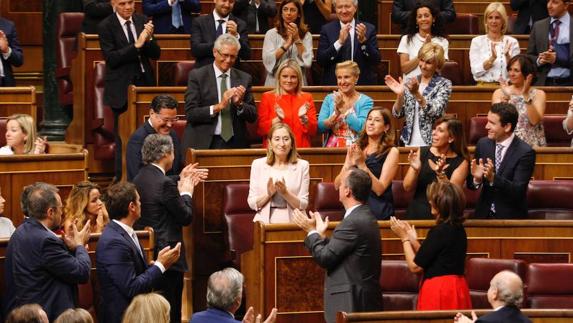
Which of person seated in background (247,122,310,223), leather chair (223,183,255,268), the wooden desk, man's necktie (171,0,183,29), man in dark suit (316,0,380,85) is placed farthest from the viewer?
man's necktie (171,0,183,29)

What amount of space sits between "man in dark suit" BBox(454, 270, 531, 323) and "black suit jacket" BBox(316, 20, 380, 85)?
351 centimetres

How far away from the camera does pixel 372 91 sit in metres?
8.23

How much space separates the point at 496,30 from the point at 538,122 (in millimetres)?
1021

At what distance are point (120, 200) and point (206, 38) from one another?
277 cm

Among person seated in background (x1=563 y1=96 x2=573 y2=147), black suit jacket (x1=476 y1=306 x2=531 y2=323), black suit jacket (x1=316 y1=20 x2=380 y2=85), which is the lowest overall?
black suit jacket (x1=476 y1=306 x2=531 y2=323)

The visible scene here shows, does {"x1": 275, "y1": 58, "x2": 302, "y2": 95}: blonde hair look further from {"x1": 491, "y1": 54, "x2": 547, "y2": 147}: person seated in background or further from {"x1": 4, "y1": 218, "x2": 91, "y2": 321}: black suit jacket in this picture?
{"x1": 4, "y1": 218, "x2": 91, "y2": 321}: black suit jacket

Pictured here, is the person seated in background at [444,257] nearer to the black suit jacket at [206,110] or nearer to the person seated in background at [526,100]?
the black suit jacket at [206,110]

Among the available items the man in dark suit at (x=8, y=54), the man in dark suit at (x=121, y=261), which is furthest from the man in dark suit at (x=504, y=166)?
the man in dark suit at (x=8, y=54)

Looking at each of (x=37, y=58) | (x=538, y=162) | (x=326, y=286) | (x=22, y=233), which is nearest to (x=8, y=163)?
(x=22, y=233)

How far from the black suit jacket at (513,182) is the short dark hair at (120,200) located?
1903 millimetres

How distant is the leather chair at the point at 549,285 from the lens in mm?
5957

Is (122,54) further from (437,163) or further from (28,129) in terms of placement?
(437,163)

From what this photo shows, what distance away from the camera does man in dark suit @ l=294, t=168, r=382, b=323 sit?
18.1 feet

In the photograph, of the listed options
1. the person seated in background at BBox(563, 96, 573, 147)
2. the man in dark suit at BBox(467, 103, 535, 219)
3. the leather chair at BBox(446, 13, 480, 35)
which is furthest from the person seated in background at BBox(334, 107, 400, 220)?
the leather chair at BBox(446, 13, 480, 35)
